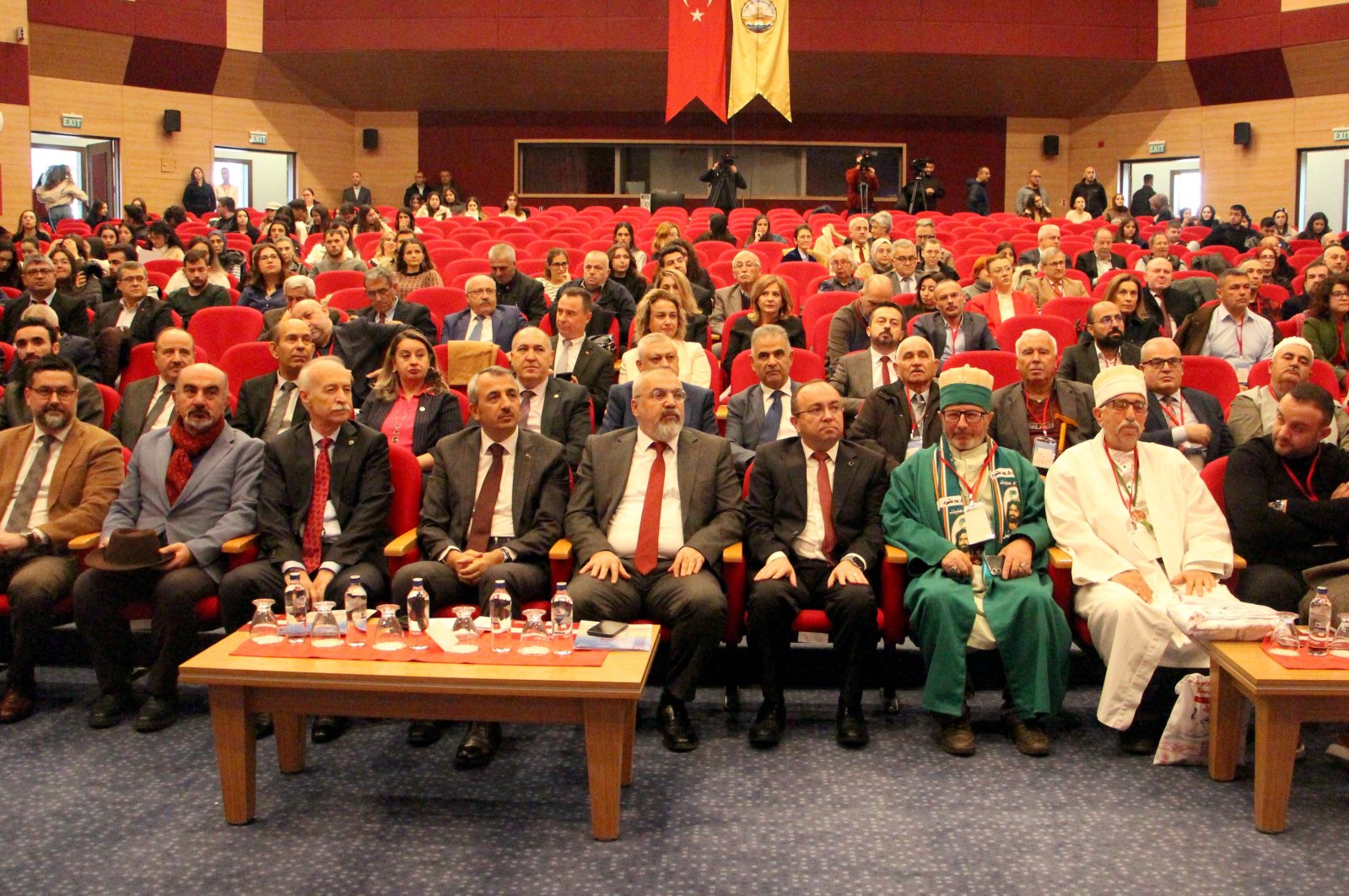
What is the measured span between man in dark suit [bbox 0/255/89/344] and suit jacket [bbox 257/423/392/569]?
9.79ft

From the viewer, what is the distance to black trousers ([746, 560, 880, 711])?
133 inches

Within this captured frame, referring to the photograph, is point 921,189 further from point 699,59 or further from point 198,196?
point 198,196

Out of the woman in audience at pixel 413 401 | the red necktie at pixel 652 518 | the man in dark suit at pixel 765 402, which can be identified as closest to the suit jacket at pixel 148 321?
the woman in audience at pixel 413 401

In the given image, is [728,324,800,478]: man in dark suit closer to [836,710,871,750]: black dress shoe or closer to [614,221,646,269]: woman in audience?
[836,710,871,750]: black dress shoe

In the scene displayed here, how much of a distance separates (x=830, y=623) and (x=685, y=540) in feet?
1.60

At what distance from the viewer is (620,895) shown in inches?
99.5

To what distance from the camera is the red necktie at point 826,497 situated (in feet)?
11.9

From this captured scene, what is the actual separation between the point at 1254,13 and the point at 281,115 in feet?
37.3

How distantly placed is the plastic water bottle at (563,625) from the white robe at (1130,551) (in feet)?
4.74

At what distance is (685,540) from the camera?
360 cm

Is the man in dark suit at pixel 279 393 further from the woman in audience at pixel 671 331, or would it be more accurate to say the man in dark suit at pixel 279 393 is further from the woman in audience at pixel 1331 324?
the woman in audience at pixel 1331 324

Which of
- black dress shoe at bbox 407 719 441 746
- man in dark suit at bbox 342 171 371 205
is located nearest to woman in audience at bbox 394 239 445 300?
black dress shoe at bbox 407 719 441 746

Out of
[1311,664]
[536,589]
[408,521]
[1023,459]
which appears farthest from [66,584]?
[1311,664]

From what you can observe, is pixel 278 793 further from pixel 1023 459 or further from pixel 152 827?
pixel 1023 459
